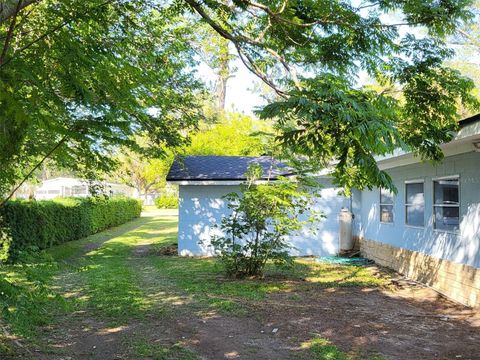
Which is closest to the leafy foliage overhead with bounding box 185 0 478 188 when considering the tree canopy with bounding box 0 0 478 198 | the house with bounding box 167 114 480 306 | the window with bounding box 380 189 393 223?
the tree canopy with bounding box 0 0 478 198

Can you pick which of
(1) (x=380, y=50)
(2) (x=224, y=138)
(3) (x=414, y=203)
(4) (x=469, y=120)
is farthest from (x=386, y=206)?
(2) (x=224, y=138)

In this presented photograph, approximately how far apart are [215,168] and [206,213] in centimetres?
177

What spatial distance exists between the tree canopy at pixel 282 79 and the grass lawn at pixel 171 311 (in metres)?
1.36

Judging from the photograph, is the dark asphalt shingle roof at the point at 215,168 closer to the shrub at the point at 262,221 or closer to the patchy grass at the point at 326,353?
the shrub at the point at 262,221

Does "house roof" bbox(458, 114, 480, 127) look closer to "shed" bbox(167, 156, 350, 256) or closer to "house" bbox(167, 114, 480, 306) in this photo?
"house" bbox(167, 114, 480, 306)

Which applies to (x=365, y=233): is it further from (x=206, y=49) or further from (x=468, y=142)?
(x=206, y=49)

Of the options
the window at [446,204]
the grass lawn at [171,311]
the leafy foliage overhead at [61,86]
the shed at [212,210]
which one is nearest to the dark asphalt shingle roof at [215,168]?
the shed at [212,210]

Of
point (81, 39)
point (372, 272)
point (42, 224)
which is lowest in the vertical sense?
point (372, 272)

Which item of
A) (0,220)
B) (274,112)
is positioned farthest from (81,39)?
(0,220)

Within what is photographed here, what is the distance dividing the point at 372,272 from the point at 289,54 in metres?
7.48

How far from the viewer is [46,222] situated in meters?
14.3

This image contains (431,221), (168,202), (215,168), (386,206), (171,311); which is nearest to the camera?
(171,311)

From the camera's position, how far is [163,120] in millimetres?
12328

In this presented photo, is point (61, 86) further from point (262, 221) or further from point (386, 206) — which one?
point (386, 206)
